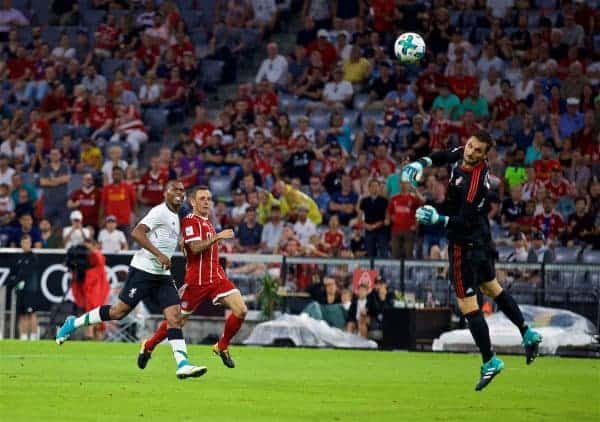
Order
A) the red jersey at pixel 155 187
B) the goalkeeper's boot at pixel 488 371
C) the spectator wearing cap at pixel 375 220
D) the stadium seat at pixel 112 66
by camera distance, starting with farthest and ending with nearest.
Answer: the stadium seat at pixel 112 66 → the red jersey at pixel 155 187 → the spectator wearing cap at pixel 375 220 → the goalkeeper's boot at pixel 488 371

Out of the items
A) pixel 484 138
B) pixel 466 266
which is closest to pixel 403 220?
pixel 466 266

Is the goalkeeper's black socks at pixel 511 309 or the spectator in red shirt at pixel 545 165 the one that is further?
the spectator in red shirt at pixel 545 165

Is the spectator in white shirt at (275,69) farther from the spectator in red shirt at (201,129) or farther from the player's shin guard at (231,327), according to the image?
the player's shin guard at (231,327)

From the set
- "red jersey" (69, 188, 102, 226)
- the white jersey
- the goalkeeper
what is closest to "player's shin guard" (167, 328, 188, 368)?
the white jersey

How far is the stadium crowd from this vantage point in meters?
26.4

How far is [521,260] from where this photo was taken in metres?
24.5

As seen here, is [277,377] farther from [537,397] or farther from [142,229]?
[537,397]

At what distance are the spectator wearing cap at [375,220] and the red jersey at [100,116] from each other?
7822 millimetres

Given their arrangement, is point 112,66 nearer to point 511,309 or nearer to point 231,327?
point 231,327

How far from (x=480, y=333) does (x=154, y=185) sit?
15.1 m

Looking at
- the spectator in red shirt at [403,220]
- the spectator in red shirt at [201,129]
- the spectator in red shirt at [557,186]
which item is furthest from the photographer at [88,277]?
the spectator in red shirt at [557,186]

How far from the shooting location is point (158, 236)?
16828 millimetres

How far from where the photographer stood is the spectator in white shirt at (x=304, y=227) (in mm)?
26812

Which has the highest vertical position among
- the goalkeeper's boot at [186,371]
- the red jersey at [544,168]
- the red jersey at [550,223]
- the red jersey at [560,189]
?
the red jersey at [544,168]
